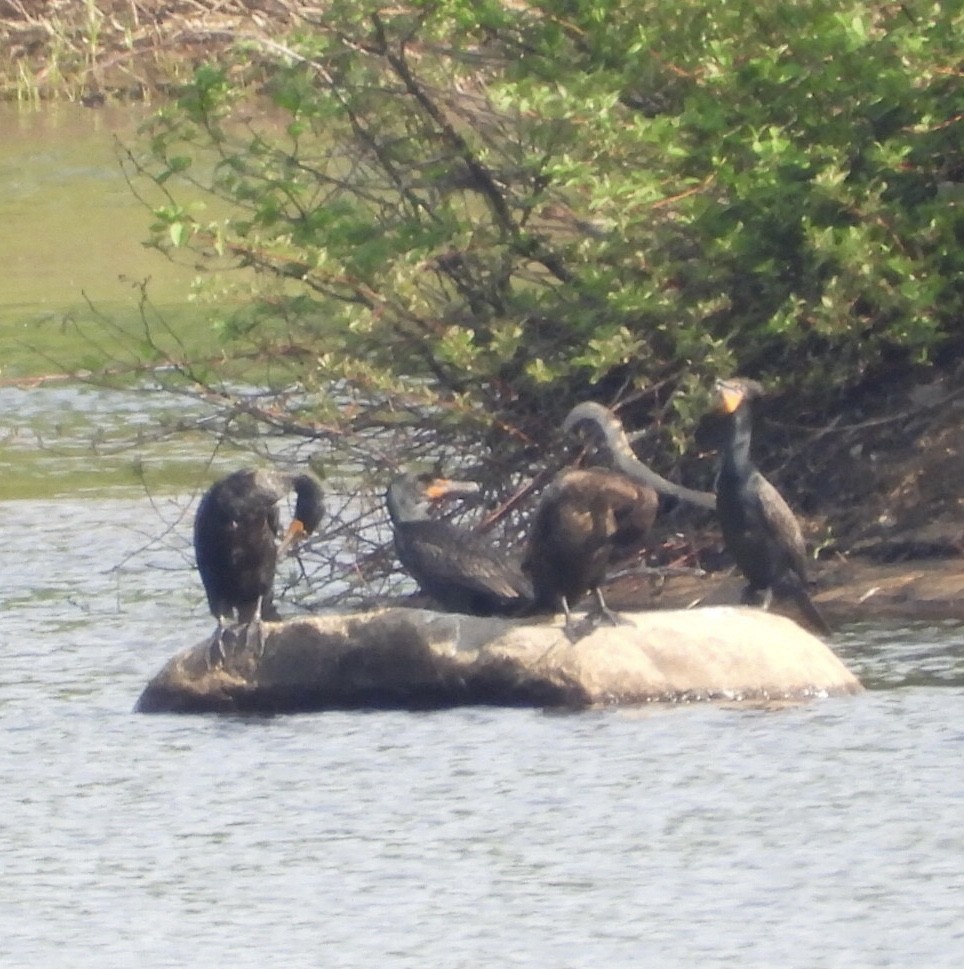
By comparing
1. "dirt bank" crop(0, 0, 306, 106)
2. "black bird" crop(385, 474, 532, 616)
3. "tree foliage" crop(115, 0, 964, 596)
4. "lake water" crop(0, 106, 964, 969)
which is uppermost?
"dirt bank" crop(0, 0, 306, 106)

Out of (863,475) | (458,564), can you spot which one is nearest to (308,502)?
(458,564)

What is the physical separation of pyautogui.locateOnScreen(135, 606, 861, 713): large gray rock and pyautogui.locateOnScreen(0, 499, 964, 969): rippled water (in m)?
0.10

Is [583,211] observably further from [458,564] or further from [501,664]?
[501,664]

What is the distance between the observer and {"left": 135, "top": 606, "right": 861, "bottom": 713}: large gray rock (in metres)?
9.73

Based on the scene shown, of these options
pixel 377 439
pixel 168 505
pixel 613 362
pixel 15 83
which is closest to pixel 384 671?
pixel 613 362

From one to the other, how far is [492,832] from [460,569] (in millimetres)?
2591

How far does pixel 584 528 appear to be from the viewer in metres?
9.84

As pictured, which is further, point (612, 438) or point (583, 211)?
point (583, 211)

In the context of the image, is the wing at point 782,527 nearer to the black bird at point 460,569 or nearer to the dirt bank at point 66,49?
the black bird at point 460,569

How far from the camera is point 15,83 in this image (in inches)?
1227

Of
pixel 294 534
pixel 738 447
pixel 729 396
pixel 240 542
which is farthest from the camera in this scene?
pixel 294 534

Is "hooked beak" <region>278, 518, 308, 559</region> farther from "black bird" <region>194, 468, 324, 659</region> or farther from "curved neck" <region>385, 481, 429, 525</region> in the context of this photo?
"black bird" <region>194, 468, 324, 659</region>

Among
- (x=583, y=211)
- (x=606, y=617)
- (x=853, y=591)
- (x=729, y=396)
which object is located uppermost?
(x=583, y=211)

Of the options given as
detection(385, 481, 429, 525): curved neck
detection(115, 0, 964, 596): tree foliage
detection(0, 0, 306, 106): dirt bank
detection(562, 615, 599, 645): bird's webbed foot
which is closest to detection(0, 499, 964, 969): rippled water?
detection(562, 615, 599, 645): bird's webbed foot
